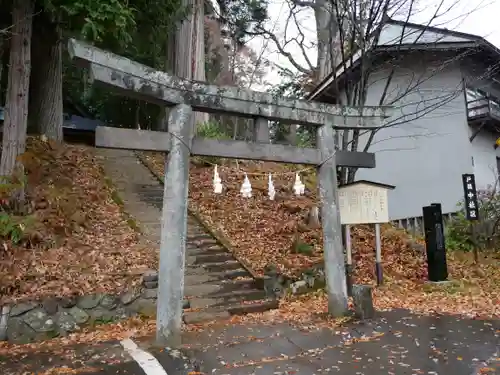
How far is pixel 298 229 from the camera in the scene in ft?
37.0

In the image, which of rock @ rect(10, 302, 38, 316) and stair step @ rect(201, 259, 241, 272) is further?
stair step @ rect(201, 259, 241, 272)

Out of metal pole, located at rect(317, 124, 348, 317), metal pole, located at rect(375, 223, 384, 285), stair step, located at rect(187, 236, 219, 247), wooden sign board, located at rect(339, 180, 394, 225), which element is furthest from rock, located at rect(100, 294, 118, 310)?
metal pole, located at rect(375, 223, 384, 285)

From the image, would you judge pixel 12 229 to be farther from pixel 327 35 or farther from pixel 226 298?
pixel 327 35

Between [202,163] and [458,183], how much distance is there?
30.3 ft

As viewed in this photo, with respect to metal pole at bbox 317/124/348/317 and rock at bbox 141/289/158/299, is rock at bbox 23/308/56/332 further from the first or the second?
metal pole at bbox 317/124/348/317

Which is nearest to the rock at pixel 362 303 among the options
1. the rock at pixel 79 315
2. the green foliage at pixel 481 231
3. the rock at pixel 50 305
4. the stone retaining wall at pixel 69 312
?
the stone retaining wall at pixel 69 312

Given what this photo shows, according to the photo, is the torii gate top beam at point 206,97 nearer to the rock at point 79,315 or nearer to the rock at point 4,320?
the rock at point 79,315

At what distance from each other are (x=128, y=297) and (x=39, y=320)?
1405mm

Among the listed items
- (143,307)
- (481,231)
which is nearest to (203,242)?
(143,307)

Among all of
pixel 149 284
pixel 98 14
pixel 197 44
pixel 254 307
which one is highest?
pixel 197 44

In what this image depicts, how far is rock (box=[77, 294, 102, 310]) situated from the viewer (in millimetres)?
7127

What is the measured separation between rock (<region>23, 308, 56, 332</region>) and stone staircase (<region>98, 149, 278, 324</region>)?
2158 mm

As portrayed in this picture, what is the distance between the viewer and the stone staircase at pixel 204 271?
775 centimetres

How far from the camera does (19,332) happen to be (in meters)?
6.67
